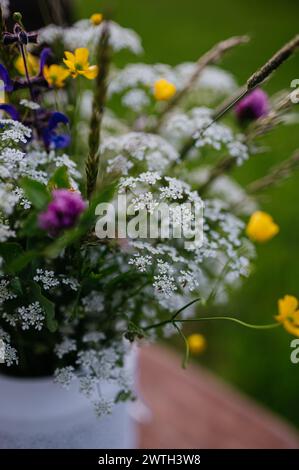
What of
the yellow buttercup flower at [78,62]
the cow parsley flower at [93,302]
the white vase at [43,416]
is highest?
the yellow buttercup flower at [78,62]

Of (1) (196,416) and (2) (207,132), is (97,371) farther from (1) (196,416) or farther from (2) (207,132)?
(1) (196,416)

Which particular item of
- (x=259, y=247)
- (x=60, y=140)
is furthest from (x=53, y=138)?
(x=259, y=247)

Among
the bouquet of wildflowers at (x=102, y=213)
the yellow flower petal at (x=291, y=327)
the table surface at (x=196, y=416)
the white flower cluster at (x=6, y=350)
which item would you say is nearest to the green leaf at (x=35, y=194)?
the bouquet of wildflowers at (x=102, y=213)

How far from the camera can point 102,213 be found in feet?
1.20

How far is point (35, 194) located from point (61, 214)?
0.03 meters

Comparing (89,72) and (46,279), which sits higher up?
(89,72)

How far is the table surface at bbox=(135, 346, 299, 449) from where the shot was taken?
0.76 meters

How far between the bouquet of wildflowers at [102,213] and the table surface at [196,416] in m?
0.23

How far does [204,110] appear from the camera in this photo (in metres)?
0.56

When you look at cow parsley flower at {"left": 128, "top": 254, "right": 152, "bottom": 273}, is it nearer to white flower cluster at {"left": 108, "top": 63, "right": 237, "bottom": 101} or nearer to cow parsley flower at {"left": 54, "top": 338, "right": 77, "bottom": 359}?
cow parsley flower at {"left": 54, "top": 338, "right": 77, "bottom": 359}

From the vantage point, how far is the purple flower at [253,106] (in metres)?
0.57

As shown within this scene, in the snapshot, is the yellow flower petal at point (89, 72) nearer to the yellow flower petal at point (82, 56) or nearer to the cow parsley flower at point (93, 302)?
the yellow flower petal at point (82, 56)

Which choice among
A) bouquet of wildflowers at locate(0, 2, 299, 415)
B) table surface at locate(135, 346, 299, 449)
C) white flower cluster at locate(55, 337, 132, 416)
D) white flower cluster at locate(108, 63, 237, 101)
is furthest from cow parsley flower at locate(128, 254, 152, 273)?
table surface at locate(135, 346, 299, 449)

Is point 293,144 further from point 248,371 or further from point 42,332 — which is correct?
point 42,332
